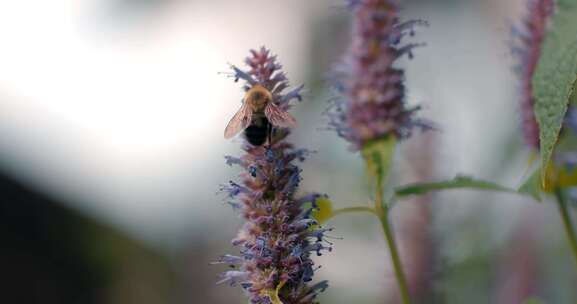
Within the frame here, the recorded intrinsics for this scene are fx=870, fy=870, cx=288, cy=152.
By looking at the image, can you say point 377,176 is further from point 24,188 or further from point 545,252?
point 24,188

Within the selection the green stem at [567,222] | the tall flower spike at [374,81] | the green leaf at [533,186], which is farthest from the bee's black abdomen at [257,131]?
the green stem at [567,222]

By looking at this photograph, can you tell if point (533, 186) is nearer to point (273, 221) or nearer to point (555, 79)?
point (555, 79)

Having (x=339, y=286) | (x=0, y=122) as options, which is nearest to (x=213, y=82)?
(x=0, y=122)

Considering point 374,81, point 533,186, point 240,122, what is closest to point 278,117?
point 240,122

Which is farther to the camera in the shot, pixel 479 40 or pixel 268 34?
pixel 268 34

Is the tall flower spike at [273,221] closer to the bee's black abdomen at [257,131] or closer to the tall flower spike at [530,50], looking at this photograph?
the bee's black abdomen at [257,131]

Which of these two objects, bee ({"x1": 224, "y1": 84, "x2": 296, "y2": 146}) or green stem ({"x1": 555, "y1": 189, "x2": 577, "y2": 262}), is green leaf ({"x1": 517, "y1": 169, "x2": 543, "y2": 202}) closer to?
green stem ({"x1": 555, "y1": 189, "x2": 577, "y2": 262})
